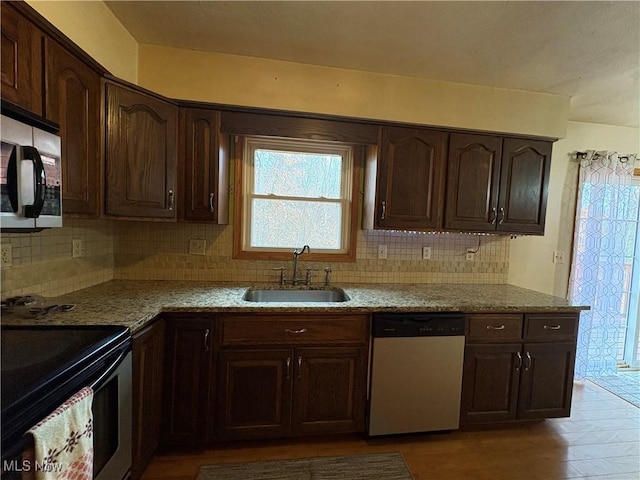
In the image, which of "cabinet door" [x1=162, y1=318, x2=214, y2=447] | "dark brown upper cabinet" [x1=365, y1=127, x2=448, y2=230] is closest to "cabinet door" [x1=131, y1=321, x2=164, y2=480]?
"cabinet door" [x1=162, y1=318, x2=214, y2=447]

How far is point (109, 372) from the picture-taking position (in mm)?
1253

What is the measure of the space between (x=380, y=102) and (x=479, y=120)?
0.80 meters

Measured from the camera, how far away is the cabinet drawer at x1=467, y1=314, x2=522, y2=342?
218 cm

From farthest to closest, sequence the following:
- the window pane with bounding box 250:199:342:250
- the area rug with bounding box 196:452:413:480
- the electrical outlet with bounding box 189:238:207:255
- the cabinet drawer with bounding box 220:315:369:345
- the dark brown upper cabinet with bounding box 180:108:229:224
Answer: the window pane with bounding box 250:199:342:250 < the electrical outlet with bounding box 189:238:207:255 < the dark brown upper cabinet with bounding box 180:108:229:224 < the cabinet drawer with bounding box 220:315:369:345 < the area rug with bounding box 196:452:413:480

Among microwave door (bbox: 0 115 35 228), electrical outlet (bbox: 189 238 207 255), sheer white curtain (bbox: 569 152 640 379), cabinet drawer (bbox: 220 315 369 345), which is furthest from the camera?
sheer white curtain (bbox: 569 152 640 379)

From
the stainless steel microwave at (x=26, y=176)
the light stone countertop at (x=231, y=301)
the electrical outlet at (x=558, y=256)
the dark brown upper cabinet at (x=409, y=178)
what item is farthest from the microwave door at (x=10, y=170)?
the electrical outlet at (x=558, y=256)

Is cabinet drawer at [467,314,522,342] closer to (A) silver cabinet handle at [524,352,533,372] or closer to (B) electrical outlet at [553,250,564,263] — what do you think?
(A) silver cabinet handle at [524,352,533,372]

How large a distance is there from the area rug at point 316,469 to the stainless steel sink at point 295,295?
99cm

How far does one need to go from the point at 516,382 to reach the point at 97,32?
332 centimetres

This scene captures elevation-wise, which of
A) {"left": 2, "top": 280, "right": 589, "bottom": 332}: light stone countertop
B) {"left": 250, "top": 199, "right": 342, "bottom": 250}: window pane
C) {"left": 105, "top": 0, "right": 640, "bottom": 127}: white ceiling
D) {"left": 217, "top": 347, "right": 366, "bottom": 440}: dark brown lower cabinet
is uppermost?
{"left": 105, "top": 0, "right": 640, "bottom": 127}: white ceiling

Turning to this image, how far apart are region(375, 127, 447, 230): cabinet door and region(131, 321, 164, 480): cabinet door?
1608 mm

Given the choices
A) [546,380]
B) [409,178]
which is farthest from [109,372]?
[546,380]

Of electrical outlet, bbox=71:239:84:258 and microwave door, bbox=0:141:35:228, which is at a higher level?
microwave door, bbox=0:141:35:228

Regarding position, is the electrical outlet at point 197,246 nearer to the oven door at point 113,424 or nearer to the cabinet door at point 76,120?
the cabinet door at point 76,120
